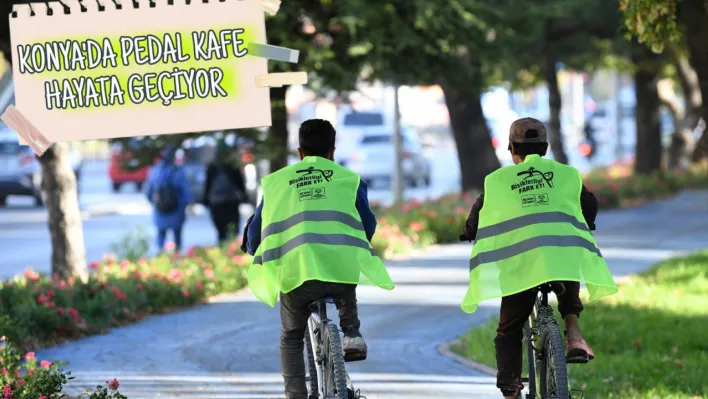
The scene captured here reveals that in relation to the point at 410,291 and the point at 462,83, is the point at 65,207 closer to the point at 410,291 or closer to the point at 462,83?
the point at 410,291

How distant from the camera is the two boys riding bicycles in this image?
20.6 ft

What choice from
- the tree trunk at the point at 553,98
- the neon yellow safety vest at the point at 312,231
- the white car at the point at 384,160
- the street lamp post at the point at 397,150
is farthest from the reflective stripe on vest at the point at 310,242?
the white car at the point at 384,160

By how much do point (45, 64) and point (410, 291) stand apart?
7.53 meters

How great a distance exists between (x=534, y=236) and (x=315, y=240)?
1.03 meters

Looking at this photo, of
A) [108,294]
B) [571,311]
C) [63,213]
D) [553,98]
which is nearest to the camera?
[571,311]

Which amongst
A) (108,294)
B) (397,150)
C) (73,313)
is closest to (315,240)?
(73,313)

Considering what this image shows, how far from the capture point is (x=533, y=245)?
6258 mm

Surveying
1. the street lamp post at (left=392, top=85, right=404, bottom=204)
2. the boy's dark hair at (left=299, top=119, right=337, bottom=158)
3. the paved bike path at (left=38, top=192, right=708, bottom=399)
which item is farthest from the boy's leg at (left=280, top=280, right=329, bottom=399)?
the street lamp post at (left=392, top=85, right=404, bottom=204)

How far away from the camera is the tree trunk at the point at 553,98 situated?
2836 cm

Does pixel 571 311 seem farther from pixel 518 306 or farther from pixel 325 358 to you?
pixel 325 358

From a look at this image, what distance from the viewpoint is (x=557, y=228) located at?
626 cm

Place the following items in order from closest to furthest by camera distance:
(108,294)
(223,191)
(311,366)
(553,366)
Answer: (553,366) < (311,366) < (108,294) < (223,191)

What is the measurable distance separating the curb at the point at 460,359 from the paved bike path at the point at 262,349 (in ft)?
0.21

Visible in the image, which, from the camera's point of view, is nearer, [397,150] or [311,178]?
[311,178]
